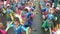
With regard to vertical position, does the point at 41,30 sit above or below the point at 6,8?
below

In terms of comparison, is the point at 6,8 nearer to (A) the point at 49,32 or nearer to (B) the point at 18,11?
(B) the point at 18,11

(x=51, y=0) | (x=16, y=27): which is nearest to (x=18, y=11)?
(x=16, y=27)

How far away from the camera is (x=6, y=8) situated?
11078mm

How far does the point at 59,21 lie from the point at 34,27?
191 centimetres

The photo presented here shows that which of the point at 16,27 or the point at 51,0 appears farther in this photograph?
the point at 51,0

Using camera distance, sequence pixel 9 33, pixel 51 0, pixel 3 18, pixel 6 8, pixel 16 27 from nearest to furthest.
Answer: pixel 16 27, pixel 9 33, pixel 3 18, pixel 6 8, pixel 51 0

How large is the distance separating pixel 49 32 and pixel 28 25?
94 cm

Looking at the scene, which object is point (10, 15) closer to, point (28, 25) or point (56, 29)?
point (28, 25)

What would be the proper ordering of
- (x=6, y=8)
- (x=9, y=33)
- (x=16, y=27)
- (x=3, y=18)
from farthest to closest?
(x=6, y=8), (x=3, y=18), (x=9, y=33), (x=16, y=27)

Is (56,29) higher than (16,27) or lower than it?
lower

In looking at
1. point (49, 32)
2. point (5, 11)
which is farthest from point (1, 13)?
point (49, 32)

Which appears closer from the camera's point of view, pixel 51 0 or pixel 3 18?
pixel 3 18

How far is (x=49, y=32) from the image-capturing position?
873 cm

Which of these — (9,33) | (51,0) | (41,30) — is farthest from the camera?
(51,0)
